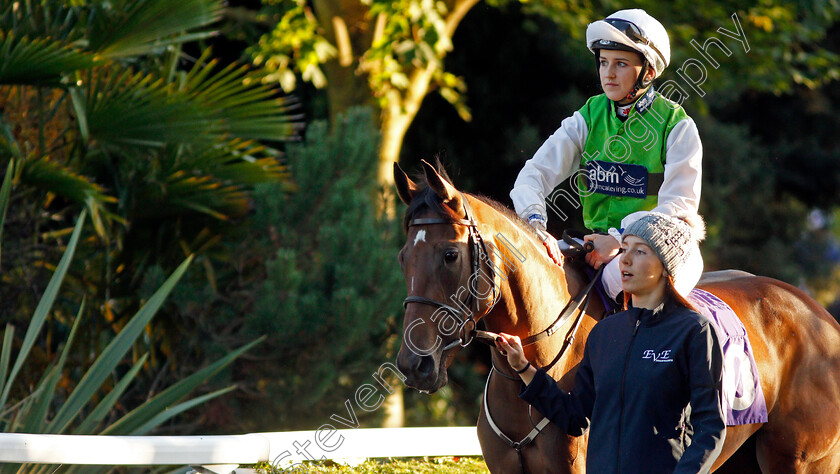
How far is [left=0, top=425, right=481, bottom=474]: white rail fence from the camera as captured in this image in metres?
2.69

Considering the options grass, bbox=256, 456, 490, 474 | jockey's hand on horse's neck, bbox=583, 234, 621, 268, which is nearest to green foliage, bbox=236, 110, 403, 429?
grass, bbox=256, 456, 490, 474

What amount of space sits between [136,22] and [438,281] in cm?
399

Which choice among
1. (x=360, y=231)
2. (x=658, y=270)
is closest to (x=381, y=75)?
(x=360, y=231)

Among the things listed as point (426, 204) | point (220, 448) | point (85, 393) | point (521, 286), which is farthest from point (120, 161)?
point (521, 286)

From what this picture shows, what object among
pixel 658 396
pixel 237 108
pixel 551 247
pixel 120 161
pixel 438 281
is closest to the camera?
pixel 658 396

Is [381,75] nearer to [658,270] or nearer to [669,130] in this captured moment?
[669,130]

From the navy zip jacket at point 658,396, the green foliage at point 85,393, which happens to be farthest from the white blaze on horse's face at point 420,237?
the green foliage at point 85,393

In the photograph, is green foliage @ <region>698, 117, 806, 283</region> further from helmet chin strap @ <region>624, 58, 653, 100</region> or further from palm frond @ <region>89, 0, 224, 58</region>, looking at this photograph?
helmet chin strap @ <region>624, 58, 653, 100</region>

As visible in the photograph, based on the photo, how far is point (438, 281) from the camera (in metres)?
2.75

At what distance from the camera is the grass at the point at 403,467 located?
3.28 meters

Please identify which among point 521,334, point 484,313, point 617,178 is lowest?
point 521,334

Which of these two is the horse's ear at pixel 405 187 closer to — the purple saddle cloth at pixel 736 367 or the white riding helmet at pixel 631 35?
the white riding helmet at pixel 631 35

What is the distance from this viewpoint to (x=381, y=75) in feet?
26.6

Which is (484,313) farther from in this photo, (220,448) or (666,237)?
(220,448)
